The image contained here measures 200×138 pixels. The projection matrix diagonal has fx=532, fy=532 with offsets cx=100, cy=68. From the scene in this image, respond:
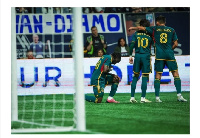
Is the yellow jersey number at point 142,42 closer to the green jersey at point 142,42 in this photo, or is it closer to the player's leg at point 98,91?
the green jersey at point 142,42

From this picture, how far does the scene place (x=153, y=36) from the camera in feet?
34.0

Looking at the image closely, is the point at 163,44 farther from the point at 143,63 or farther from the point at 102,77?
the point at 102,77

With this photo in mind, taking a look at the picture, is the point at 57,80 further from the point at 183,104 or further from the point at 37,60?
the point at 183,104

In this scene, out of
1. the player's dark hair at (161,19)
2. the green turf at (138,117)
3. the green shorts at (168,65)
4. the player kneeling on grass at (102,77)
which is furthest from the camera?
the green shorts at (168,65)

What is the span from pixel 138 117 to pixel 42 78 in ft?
16.9

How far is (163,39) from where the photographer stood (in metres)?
10.3

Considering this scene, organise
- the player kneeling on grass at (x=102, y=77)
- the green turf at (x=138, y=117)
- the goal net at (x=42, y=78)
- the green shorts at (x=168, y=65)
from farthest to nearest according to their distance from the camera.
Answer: the green shorts at (x=168, y=65), the player kneeling on grass at (x=102, y=77), the goal net at (x=42, y=78), the green turf at (x=138, y=117)

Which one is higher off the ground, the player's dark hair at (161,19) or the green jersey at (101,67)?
the player's dark hair at (161,19)

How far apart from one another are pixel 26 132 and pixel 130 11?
8.92m

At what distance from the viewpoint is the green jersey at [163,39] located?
10273mm

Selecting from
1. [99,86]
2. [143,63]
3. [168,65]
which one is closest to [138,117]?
[99,86]

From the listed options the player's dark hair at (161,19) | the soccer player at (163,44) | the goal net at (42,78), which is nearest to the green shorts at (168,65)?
the soccer player at (163,44)

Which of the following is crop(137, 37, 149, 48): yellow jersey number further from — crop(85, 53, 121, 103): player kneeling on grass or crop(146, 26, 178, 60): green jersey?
crop(85, 53, 121, 103): player kneeling on grass

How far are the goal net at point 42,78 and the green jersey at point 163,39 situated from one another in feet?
5.49
